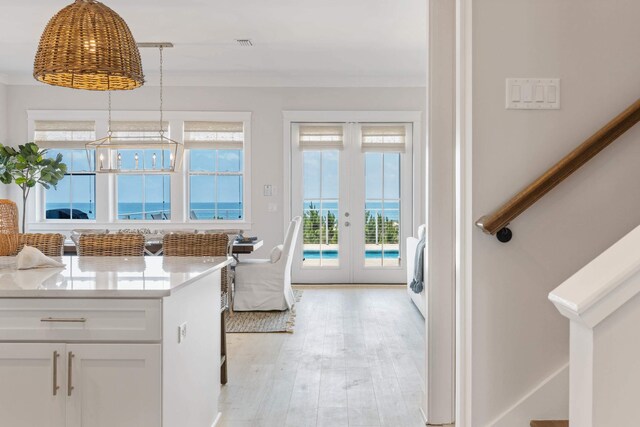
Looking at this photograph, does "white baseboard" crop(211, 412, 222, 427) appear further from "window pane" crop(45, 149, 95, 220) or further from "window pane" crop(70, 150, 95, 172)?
"window pane" crop(70, 150, 95, 172)

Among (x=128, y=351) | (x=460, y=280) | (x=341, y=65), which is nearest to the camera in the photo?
(x=128, y=351)

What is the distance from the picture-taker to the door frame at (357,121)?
24.5 ft

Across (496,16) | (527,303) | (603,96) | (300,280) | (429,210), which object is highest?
(496,16)

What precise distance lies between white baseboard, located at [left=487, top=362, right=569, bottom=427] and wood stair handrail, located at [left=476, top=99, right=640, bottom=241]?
627 mm

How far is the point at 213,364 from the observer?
9.25 feet

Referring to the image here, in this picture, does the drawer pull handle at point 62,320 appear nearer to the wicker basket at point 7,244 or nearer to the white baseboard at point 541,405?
the white baseboard at point 541,405

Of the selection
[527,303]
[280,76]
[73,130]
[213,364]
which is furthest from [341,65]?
[527,303]

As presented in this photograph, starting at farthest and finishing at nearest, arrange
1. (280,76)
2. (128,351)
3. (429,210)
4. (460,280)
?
1. (280,76)
2. (429,210)
3. (460,280)
4. (128,351)

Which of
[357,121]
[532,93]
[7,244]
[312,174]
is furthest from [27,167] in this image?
[532,93]

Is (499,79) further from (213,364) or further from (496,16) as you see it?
(213,364)

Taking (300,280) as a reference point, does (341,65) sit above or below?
above

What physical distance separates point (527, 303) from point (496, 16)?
1068 mm

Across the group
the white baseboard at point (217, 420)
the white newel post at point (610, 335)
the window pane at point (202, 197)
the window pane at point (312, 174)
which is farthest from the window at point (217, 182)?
Answer: the white newel post at point (610, 335)

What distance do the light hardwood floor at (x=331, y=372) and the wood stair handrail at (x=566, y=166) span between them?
4.62 ft
